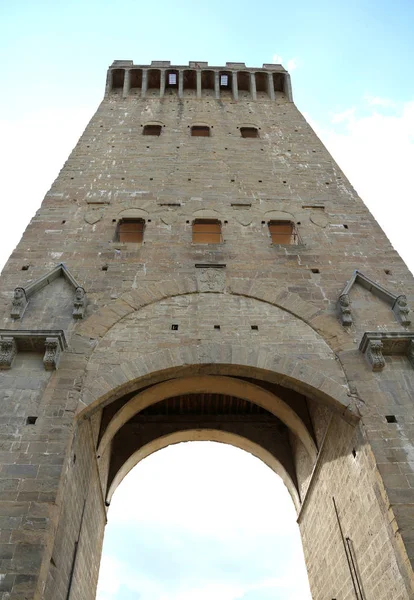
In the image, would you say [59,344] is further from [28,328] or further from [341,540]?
[341,540]

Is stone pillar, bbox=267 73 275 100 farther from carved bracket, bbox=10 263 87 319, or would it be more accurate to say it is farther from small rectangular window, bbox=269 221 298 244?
carved bracket, bbox=10 263 87 319

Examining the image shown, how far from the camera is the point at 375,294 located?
8656 mm

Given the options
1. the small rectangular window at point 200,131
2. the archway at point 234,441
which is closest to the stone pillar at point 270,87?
the small rectangular window at point 200,131

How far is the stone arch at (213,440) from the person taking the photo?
10554 mm

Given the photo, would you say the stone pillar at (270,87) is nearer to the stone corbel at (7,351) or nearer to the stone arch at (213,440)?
the stone arch at (213,440)

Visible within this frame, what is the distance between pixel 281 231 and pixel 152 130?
263 inches

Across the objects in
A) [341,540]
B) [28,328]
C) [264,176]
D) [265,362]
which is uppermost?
[264,176]

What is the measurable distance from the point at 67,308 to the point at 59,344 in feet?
3.82

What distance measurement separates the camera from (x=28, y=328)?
25.2ft

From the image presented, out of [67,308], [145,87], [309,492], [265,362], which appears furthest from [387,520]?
[145,87]

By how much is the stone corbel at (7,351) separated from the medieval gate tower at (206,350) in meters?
0.10

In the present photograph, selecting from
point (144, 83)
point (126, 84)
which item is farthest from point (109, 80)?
point (144, 83)

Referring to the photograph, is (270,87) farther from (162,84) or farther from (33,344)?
(33,344)

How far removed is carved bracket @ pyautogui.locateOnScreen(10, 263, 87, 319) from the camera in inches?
311
